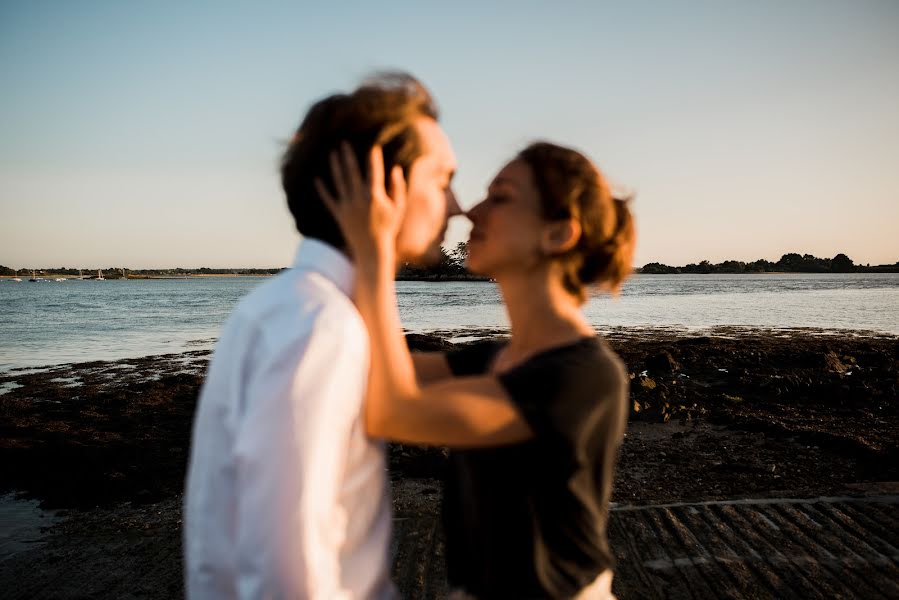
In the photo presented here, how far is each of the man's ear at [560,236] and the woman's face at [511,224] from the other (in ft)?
0.07

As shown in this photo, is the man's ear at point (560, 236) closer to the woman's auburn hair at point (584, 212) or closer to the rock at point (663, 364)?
the woman's auburn hair at point (584, 212)

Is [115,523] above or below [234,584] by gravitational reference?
below

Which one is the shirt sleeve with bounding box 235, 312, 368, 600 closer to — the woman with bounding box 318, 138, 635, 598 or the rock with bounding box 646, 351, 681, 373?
the woman with bounding box 318, 138, 635, 598

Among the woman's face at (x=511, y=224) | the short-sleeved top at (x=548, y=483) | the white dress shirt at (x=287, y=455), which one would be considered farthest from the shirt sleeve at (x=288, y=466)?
the woman's face at (x=511, y=224)

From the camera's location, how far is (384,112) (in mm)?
1621

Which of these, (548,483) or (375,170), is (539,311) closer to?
(548,483)

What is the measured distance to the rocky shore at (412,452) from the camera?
5.71 metres

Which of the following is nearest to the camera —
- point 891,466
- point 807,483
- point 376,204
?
point 376,204

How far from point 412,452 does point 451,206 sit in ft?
22.8

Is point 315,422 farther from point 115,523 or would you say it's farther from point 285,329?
point 115,523

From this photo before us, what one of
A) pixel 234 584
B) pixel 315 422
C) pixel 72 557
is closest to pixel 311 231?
pixel 315 422

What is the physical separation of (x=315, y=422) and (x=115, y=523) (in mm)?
6925

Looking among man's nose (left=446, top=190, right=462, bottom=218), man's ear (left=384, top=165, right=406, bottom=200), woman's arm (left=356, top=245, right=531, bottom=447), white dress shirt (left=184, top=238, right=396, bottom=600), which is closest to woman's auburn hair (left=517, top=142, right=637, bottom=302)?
man's nose (left=446, top=190, right=462, bottom=218)

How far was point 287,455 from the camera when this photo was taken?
124 centimetres
